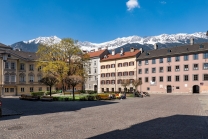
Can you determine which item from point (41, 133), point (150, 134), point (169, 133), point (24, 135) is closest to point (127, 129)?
point (150, 134)

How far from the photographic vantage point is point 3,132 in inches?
407

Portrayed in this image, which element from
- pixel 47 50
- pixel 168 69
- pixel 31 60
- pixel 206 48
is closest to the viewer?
pixel 47 50

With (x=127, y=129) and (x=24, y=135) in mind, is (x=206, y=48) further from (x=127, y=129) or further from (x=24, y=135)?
(x=24, y=135)

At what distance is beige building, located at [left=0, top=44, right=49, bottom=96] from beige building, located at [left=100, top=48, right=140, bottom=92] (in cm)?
2101

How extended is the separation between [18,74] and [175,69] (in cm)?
4566

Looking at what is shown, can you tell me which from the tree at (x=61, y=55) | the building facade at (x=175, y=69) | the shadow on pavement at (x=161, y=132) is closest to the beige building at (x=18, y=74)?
the tree at (x=61, y=55)

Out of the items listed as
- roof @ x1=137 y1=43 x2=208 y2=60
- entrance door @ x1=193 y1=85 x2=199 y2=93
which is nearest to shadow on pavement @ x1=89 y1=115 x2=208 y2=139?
roof @ x1=137 y1=43 x2=208 y2=60

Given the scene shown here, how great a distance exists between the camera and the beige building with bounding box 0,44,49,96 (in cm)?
5531

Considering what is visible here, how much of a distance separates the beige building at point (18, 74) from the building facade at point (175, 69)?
1295 inches

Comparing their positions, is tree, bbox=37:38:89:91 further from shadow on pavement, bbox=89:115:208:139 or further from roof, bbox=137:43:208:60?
shadow on pavement, bbox=89:115:208:139

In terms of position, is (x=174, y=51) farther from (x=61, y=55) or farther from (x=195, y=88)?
(x=61, y=55)

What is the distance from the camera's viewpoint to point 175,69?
56594 mm

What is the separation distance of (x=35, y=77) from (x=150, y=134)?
58423 mm

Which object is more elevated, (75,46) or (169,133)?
(75,46)
